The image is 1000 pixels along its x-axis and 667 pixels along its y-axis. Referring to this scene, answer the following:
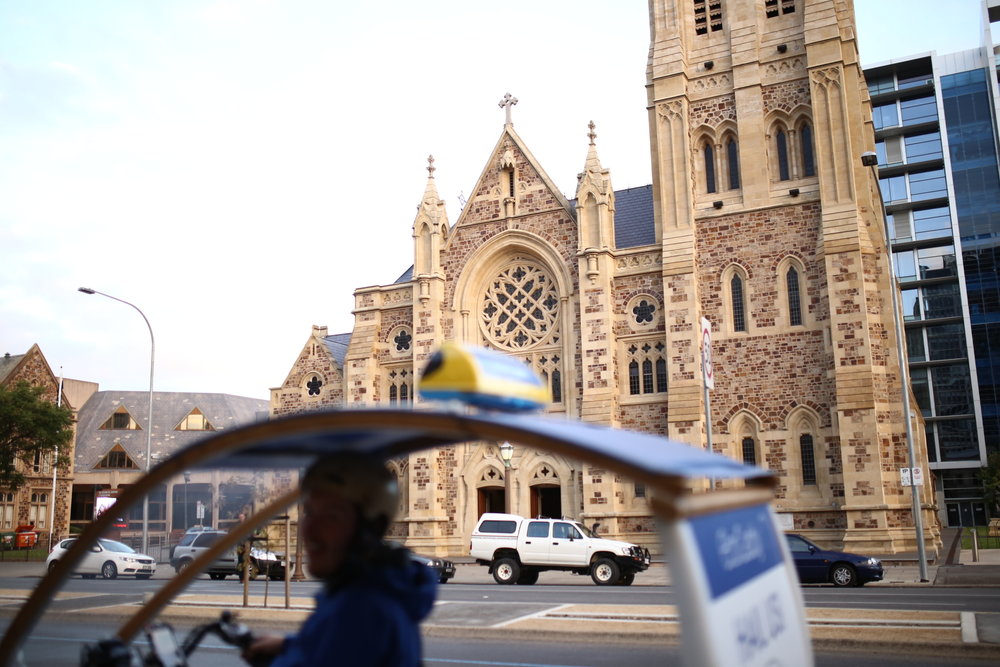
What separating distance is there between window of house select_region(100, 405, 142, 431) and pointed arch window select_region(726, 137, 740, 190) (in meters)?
52.9

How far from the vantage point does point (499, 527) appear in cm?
2252

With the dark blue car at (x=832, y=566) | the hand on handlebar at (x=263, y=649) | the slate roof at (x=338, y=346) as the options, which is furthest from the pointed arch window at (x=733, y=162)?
the hand on handlebar at (x=263, y=649)

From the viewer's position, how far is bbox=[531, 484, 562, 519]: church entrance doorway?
1247 inches

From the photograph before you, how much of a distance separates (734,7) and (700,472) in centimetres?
3214

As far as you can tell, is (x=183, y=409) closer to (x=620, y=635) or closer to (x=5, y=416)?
(x=5, y=416)

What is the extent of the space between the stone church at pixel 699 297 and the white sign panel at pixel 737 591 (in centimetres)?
2465

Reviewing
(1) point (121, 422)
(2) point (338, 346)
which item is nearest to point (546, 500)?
(2) point (338, 346)

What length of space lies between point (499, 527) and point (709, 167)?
16.1 meters

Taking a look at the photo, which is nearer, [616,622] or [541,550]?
[616,622]

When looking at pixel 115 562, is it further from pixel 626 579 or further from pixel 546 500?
pixel 546 500

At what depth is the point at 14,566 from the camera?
31.2m

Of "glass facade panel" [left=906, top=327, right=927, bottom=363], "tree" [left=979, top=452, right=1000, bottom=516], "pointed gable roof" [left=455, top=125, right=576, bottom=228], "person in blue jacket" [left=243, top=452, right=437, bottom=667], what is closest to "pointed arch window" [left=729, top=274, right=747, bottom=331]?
"pointed gable roof" [left=455, top=125, right=576, bottom=228]

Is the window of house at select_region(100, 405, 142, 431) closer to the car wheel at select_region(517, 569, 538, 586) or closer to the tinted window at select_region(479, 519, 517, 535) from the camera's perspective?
the tinted window at select_region(479, 519, 517, 535)

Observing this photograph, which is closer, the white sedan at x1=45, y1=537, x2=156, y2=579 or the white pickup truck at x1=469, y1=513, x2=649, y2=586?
the white sedan at x1=45, y1=537, x2=156, y2=579
